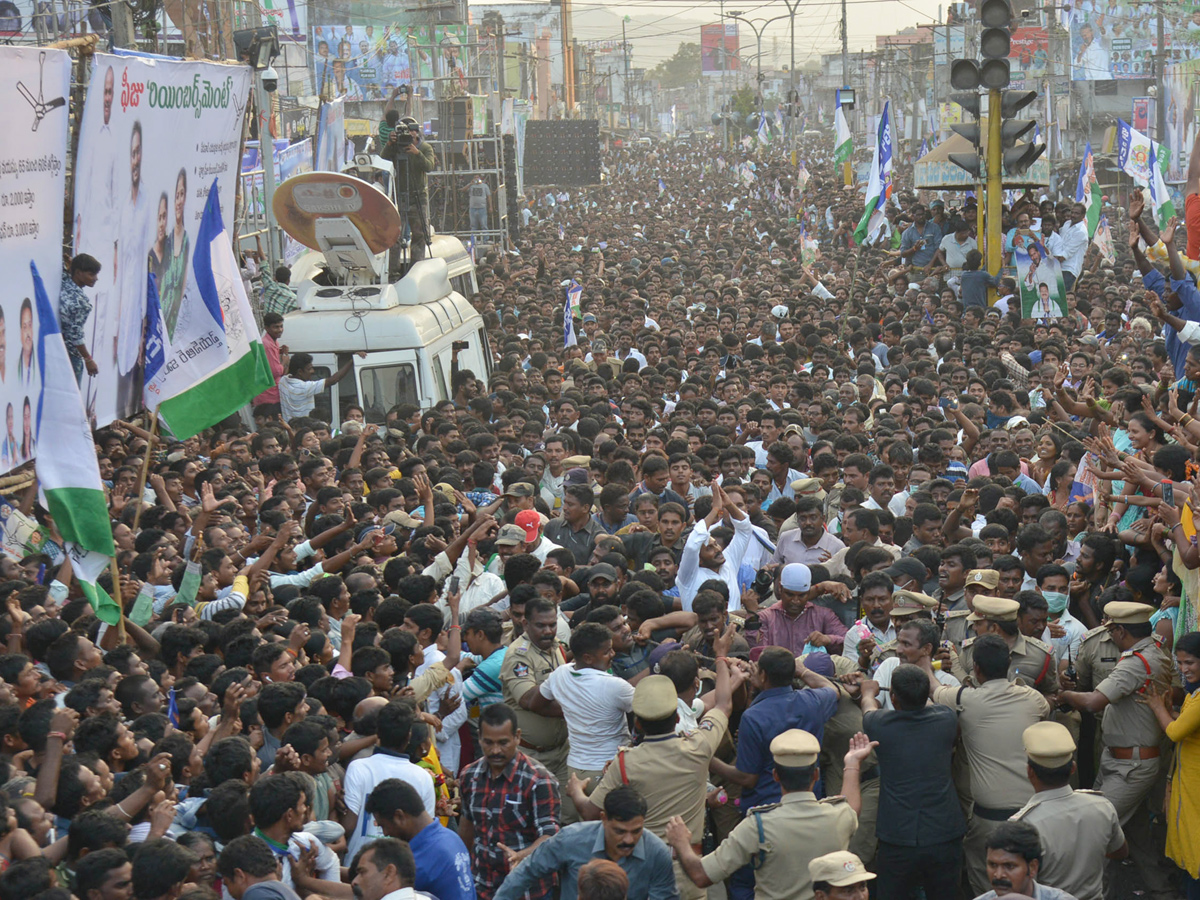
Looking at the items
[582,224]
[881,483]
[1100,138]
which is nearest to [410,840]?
[881,483]

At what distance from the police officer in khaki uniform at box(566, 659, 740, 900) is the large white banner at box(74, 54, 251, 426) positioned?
404 cm

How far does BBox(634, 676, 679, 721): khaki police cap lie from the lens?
530 cm

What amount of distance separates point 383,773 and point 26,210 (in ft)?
11.2

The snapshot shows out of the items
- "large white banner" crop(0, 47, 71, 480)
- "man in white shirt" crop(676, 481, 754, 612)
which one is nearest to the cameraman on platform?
"man in white shirt" crop(676, 481, 754, 612)

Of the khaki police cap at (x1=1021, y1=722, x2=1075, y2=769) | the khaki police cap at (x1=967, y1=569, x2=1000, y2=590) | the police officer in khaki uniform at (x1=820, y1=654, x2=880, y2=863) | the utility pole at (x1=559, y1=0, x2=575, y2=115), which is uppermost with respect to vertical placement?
the utility pole at (x1=559, y1=0, x2=575, y2=115)

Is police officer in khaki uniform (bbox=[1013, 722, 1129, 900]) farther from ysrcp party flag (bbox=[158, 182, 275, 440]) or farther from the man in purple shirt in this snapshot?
ysrcp party flag (bbox=[158, 182, 275, 440])

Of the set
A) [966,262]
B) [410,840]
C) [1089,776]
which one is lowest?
[1089,776]

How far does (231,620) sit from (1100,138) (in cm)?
4664

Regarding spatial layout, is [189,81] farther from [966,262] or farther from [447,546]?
[966,262]

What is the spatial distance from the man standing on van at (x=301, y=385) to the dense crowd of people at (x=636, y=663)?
75 cm

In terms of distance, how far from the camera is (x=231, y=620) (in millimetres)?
6801

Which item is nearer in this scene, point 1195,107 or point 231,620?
point 231,620

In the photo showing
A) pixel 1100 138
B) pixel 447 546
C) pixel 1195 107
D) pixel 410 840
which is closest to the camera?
pixel 410 840

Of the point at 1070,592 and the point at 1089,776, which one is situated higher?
the point at 1070,592
